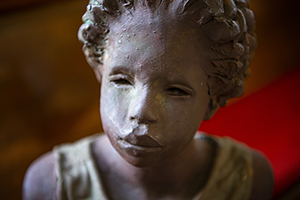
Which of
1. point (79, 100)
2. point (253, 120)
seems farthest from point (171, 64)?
point (253, 120)

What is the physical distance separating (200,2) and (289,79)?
211 cm

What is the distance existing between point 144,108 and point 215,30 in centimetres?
28

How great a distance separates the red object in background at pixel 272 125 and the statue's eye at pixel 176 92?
1.20 metres

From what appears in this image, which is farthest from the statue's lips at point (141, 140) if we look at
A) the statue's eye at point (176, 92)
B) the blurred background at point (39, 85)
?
the blurred background at point (39, 85)

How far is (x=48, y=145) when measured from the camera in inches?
81.5

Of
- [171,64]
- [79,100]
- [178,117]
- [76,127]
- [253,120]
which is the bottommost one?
[253,120]

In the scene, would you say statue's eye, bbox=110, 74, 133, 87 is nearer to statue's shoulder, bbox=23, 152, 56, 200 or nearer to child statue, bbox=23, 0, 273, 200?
child statue, bbox=23, 0, 273, 200

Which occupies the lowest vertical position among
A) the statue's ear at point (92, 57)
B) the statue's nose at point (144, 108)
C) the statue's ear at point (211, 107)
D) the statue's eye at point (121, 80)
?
the statue's ear at point (211, 107)

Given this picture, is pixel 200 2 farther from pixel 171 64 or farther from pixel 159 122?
pixel 159 122

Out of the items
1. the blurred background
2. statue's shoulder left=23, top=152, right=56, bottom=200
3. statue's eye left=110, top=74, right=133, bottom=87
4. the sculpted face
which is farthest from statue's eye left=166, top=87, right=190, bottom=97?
the blurred background

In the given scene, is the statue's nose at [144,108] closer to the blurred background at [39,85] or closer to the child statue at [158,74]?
the child statue at [158,74]

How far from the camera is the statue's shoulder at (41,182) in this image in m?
1.17

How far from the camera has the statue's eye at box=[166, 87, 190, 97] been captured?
0.90 m

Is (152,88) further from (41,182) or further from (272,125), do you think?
(272,125)
